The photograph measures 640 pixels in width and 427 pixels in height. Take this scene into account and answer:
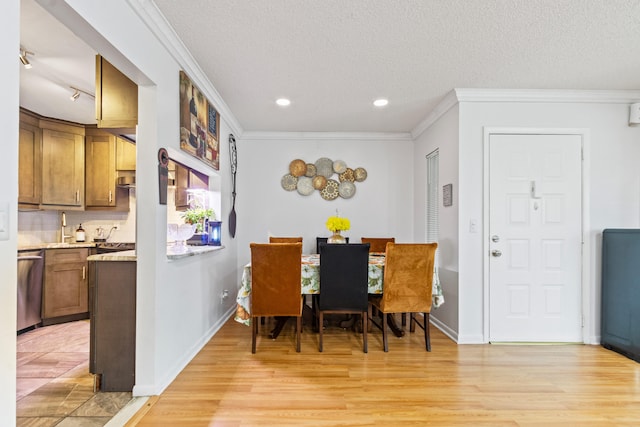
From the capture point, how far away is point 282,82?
3.15 metres

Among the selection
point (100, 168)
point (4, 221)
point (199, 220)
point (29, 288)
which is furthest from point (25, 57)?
point (29, 288)

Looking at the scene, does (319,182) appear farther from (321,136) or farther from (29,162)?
(29,162)

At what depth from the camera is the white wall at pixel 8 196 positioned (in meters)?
1.07

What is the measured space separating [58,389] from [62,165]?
9.05 feet

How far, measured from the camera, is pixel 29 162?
367 centimetres

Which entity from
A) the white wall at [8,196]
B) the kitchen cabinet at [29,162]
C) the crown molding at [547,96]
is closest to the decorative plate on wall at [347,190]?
the crown molding at [547,96]

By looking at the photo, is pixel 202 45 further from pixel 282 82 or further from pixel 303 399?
pixel 303 399

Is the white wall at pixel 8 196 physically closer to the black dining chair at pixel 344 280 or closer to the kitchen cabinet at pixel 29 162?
the black dining chair at pixel 344 280

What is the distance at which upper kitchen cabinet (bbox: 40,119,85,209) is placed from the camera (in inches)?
151

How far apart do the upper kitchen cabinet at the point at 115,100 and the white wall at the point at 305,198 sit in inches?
98.5

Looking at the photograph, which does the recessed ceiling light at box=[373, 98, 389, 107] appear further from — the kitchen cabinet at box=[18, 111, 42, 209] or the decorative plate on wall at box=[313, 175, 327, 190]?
the kitchen cabinet at box=[18, 111, 42, 209]

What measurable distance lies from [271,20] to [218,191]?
84.1 inches

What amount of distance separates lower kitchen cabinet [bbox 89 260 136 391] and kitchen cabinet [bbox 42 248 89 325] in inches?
81.2

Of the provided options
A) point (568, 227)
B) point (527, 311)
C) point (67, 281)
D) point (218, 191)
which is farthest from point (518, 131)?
point (67, 281)
